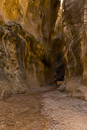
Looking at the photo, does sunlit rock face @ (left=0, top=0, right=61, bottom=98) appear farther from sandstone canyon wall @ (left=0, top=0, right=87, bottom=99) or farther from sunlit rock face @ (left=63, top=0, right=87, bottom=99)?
sunlit rock face @ (left=63, top=0, right=87, bottom=99)

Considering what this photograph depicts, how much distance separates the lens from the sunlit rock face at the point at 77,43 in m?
6.99

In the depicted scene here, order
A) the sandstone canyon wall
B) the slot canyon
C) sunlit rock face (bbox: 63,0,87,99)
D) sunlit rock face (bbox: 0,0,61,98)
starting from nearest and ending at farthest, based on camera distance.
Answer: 1. the slot canyon
2. sunlit rock face (bbox: 63,0,87,99)
3. the sandstone canyon wall
4. sunlit rock face (bbox: 0,0,61,98)

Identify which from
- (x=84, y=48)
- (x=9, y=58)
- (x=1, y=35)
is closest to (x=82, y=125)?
(x=84, y=48)

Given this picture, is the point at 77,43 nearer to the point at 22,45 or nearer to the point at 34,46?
the point at 22,45

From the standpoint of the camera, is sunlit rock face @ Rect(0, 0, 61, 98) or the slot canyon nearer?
the slot canyon

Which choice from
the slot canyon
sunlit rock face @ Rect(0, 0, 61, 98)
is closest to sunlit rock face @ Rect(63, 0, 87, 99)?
the slot canyon

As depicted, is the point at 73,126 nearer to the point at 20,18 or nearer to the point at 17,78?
the point at 17,78

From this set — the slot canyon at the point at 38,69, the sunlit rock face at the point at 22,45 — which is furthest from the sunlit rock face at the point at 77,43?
the sunlit rock face at the point at 22,45

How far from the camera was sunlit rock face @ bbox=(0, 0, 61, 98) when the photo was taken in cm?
941

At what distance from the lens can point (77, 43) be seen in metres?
8.01

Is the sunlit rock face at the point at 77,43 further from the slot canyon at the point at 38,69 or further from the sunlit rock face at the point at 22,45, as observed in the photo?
the sunlit rock face at the point at 22,45

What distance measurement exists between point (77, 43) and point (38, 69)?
7.82m

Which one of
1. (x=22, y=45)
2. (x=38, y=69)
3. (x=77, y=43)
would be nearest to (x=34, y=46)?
(x=22, y=45)

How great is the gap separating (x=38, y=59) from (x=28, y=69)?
2.80m
